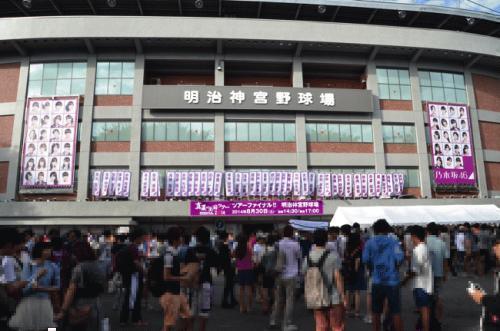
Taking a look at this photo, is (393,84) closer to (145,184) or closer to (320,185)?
(320,185)

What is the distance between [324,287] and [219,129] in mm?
22020

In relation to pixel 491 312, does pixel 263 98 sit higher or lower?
higher

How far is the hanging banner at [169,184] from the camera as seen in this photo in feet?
85.6

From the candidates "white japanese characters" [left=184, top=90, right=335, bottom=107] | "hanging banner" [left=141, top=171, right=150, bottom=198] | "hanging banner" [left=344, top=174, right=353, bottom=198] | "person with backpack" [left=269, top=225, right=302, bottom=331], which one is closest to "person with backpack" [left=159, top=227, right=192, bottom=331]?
"person with backpack" [left=269, top=225, right=302, bottom=331]

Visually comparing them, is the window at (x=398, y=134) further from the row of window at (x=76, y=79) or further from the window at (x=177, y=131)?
→ the window at (x=177, y=131)

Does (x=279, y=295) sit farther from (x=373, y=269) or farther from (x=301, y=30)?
(x=301, y=30)

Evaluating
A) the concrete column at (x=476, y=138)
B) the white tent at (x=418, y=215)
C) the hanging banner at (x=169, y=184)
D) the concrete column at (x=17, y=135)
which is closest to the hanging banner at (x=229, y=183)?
the hanging banner at (x=169, y=184)

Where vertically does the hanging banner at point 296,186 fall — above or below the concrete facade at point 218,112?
below

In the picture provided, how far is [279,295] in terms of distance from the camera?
8.09m

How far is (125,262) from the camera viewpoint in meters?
8.30

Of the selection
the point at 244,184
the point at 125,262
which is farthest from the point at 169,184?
the point at 125,262

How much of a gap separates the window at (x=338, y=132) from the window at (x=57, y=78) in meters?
16.2

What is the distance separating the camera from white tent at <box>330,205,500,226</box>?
17844mm

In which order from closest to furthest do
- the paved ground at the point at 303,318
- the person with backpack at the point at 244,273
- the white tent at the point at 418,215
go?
the paved ground at the point at 303,318, the person with backpack at the point at 244,273, the white tent at the point at 418,215
